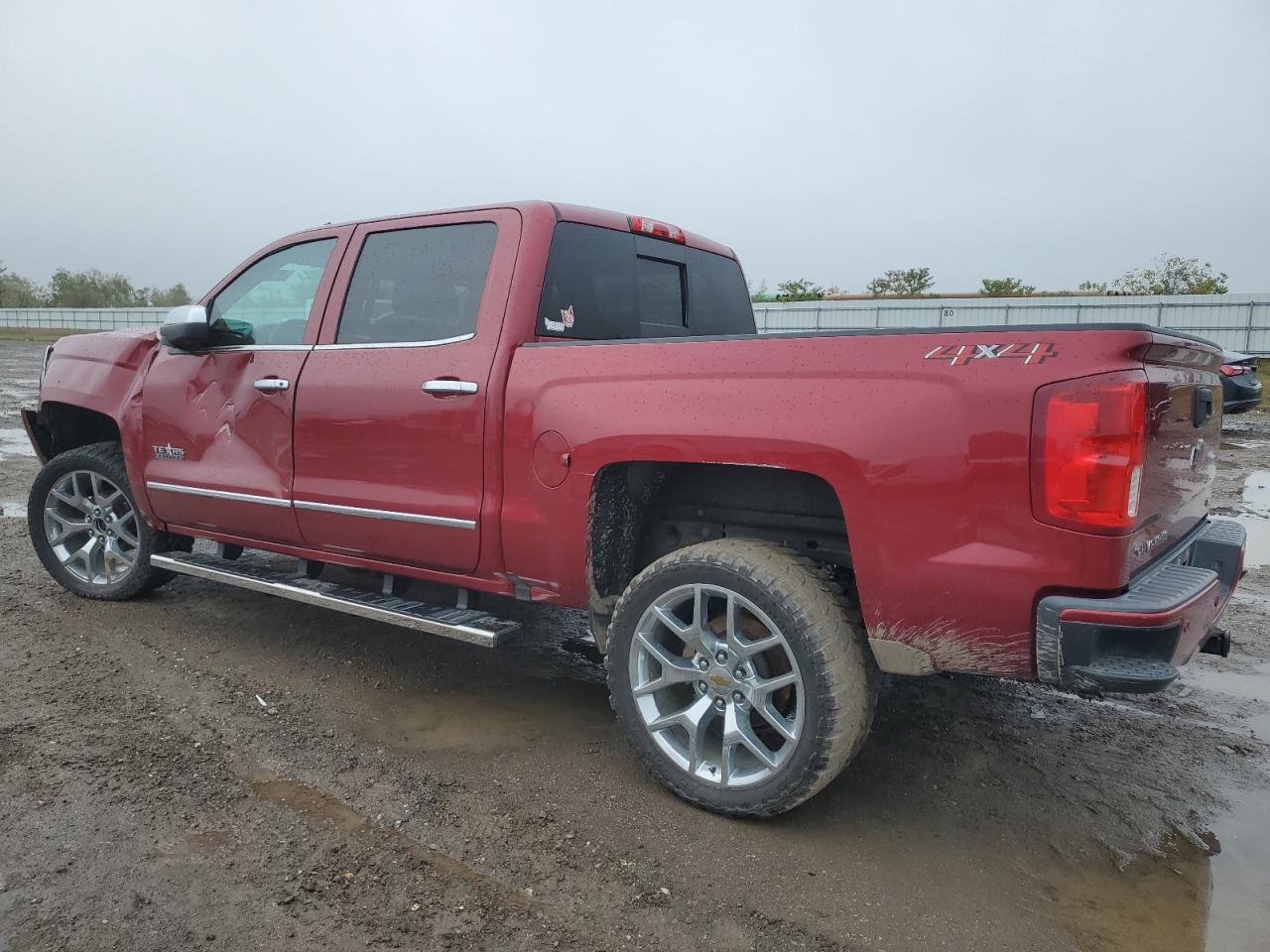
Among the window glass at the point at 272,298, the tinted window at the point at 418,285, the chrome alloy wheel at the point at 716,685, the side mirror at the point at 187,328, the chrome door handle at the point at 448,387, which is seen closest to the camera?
the chrome alloy wheel at the point at 716,685

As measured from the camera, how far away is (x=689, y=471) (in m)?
3.31

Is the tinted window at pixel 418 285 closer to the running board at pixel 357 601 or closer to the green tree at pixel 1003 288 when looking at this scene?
the running board at pixel 357 601

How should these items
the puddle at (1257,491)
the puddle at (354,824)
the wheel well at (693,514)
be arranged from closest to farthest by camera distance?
the puddle at (354,824), the wheel well at (693,514), the puddle at (1257,491)

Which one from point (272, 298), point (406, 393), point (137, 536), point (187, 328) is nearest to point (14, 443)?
point (137, 536)

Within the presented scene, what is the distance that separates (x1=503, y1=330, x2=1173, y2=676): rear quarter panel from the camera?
2348mm

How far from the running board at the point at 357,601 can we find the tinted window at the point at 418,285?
3.49 ft

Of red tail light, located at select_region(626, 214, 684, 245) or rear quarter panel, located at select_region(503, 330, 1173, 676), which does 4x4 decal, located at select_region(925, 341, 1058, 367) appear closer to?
rear quarter panel, located at select_region(503, 330, 1173, 676)

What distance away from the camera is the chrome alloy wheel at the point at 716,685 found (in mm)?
2807

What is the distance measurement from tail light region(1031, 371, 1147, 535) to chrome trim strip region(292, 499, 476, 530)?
6.52 ft

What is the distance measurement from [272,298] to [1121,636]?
3.74 m

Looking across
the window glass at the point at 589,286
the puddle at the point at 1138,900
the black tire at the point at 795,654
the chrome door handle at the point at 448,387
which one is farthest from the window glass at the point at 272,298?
the puddle at the point at 1138,900

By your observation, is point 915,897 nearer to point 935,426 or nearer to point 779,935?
point 779,935

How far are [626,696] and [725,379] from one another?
43.6 inches

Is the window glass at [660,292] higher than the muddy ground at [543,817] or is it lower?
higher
